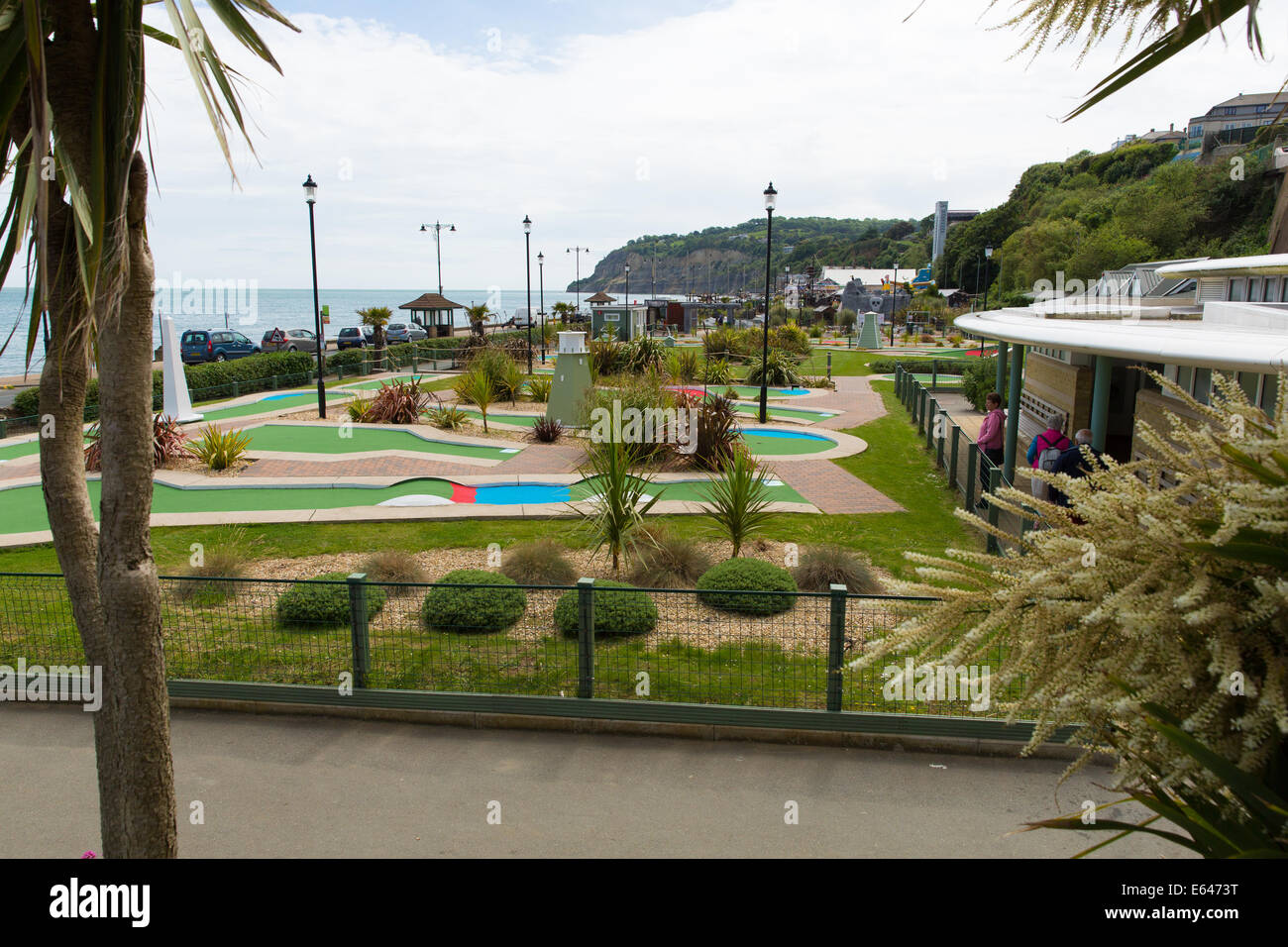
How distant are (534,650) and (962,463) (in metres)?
11.7

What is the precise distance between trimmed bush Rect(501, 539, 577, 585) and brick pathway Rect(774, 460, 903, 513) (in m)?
5.44

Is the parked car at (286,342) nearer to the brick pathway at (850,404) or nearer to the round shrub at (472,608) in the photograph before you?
the brick pathway at (850,404)

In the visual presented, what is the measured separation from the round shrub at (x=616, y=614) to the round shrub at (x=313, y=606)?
5.52 ft

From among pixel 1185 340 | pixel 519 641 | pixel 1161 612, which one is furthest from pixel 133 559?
pixel 1185 340

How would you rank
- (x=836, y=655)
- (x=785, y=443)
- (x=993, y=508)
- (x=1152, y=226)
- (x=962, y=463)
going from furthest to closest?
(x=1152, y=226) → (x=785, y=443) → (x=962, y=463) → (x=993, y=508) → (x=836, y=655)

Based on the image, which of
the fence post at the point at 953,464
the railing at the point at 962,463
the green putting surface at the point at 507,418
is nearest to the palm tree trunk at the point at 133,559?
the railing at the point at 962,463

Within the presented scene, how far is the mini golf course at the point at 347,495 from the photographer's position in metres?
14.3

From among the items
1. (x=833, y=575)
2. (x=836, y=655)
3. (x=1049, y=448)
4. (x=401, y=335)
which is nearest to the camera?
(x=836, y=655)

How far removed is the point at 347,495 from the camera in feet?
49.9

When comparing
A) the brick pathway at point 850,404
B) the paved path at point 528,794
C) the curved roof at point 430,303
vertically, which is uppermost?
the curved roof at point 430,303

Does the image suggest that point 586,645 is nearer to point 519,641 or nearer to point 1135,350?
point 519,641

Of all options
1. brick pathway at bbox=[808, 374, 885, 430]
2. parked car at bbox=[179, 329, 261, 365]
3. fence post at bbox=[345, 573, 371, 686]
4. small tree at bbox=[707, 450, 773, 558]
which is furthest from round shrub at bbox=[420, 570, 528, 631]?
parked car at bbox=[179, 329, 261, 365]
